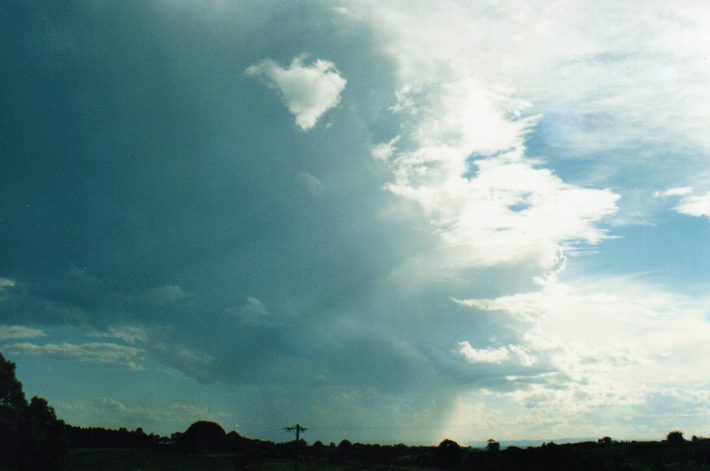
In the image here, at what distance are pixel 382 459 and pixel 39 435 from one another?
8954 cm

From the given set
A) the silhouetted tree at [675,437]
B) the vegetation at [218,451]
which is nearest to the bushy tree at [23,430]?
the vegetation at [218,451]

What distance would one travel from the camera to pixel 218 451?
140000mm

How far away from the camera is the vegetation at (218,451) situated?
6053cm

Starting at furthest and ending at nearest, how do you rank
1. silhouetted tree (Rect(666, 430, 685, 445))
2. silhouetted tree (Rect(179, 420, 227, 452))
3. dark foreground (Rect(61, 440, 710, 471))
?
silhouetted tree (Rect(179, 420, 227, 452)) → silhouetted tree (Rect(666, 430, 685, 445)) → dark foreground (Rect(61, 440, 710, 471))

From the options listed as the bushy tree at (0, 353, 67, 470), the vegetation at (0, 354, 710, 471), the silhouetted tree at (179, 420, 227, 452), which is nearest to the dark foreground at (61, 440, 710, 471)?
the vegetation at (0, 354, 710, 471)

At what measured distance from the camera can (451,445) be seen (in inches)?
5167

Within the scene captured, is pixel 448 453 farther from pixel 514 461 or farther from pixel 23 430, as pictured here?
pixel 23 430

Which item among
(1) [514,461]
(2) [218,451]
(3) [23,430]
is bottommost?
(2) [218,451]

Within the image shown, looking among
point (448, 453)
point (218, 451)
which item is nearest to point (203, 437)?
point (218, 451)

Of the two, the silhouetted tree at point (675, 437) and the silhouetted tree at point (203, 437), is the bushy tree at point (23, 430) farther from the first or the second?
the silhouetted tree at point (675, 437)

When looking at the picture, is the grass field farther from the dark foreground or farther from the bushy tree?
the bushy tree

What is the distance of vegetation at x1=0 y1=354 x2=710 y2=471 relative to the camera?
6053 cm

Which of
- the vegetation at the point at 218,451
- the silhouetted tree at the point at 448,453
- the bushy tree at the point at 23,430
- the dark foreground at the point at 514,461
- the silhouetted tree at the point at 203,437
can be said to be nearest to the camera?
the bushy tree at the point at 23,430

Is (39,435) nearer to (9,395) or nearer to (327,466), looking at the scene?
(9,395)
